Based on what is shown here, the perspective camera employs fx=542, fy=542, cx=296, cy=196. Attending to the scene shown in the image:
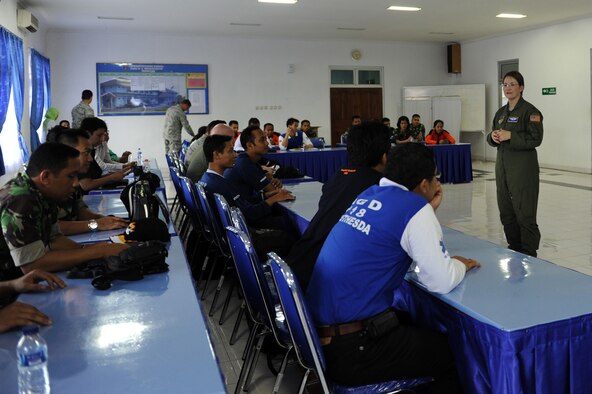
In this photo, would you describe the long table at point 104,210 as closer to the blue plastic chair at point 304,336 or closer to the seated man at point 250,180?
the seated man at point 250,180

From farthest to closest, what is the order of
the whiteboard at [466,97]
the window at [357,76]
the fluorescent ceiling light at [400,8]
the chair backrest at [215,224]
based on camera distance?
the window at [357,76] → the whiteboard at [466,97] → the fluorescent ceiling light at [400,8] → the chair backrest at [215,224]

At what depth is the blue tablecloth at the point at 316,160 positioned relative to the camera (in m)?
8.68

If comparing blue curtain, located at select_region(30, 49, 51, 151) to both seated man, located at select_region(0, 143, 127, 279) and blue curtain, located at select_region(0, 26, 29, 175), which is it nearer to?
blue curtain, located at select_region(0, 26, 29, 175)

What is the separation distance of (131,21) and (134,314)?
31.7 ft

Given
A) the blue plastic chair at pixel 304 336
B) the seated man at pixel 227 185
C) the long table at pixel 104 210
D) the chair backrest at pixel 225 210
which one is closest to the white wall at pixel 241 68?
the long table at pixel 104 210

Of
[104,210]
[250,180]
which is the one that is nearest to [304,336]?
[104,210]

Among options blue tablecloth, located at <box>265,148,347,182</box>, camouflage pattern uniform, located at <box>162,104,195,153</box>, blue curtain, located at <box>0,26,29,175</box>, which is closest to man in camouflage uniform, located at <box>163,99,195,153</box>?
camouflage pattern uniform, located at <box>162,104,195,153</box>

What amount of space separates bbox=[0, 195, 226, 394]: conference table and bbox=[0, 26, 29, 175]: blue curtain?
4.86 meters

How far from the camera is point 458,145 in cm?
990

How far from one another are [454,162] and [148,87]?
6.71 m

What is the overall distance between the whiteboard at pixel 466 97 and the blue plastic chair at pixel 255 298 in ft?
38.4

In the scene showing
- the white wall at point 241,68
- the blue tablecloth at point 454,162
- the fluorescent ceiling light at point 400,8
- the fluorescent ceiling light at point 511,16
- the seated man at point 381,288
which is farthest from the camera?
the white wall at point 241,68

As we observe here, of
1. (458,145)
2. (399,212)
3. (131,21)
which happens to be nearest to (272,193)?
(399,212)

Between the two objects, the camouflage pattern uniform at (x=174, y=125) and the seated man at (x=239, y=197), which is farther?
the camouflage pattern uniform at (x=174, y=125)
